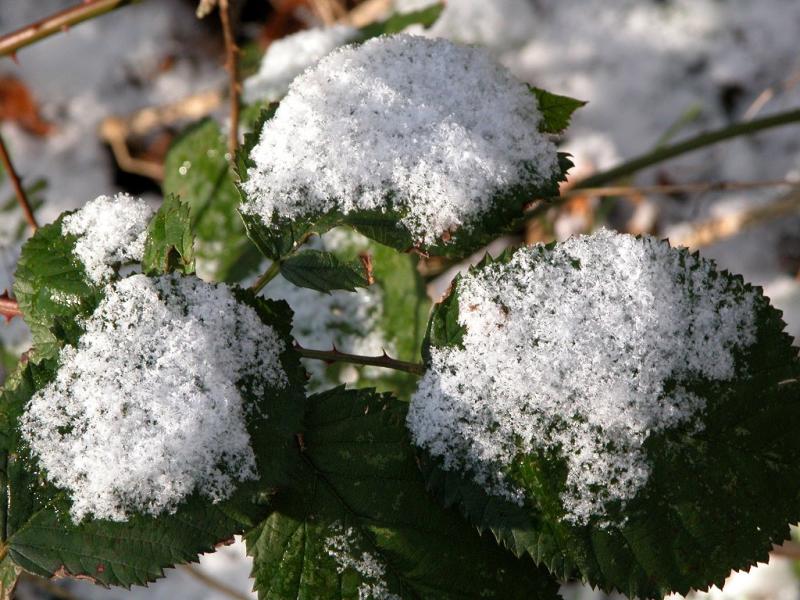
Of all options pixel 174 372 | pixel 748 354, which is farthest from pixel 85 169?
pixel 748 354

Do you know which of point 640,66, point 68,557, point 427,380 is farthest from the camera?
point 640,66

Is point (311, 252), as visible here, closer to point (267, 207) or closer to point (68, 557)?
point (267, 207)

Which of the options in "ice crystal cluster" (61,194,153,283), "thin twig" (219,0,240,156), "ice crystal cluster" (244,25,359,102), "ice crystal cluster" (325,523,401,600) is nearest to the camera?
"ice crystal cluster" (325,523,401,600)

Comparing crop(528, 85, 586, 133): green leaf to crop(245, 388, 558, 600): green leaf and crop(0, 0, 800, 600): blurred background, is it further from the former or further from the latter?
crop(0, 0, 800, 600): blurred background

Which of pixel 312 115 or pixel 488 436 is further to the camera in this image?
pixel 312 115

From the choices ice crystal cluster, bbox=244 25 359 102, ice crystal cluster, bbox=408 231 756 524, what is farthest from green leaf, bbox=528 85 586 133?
ice crystal cluster, bbox=244 25 359 102

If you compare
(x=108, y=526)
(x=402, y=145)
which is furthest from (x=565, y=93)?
(x=108, y=526)
